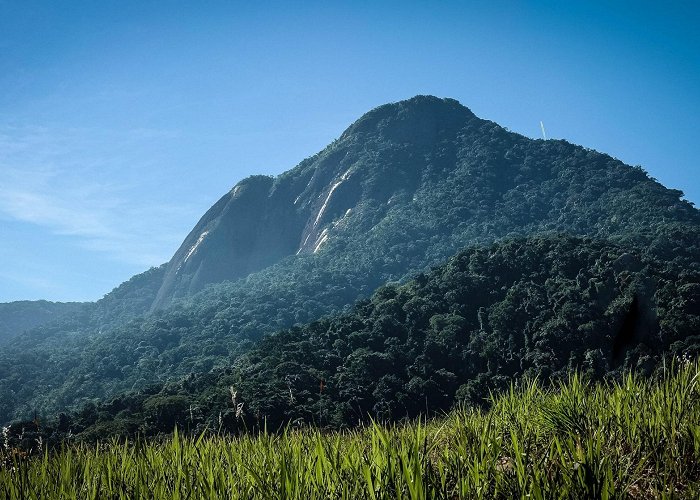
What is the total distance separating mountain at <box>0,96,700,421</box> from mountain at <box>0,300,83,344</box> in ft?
90.8

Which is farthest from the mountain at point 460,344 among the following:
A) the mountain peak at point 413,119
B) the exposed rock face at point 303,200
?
the mountain peak at point 413,119

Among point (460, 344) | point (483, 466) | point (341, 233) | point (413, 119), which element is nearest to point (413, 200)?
point (341, 233)

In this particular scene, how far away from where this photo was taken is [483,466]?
304cm

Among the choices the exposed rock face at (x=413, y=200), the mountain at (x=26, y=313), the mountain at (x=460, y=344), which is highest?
the exposed rock face at (x=413, y=200)

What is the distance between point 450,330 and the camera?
4709cm

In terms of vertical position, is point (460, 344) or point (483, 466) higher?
point (483, 466)

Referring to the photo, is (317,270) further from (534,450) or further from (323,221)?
(534,450)

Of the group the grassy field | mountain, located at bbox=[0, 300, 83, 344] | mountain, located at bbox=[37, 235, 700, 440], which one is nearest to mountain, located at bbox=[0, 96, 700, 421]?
mountain, located at bbox=[37, 235, 700, 440]

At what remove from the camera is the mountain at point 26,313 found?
574 ft

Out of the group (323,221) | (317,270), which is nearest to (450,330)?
(317,270)

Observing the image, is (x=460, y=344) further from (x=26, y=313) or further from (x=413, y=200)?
(x=26, y=313)

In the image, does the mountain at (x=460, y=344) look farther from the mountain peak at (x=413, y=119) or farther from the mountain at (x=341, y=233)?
the mountain peak at (x=413, y=119)

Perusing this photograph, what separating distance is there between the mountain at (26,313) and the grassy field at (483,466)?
188 metres

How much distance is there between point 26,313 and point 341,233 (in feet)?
425
